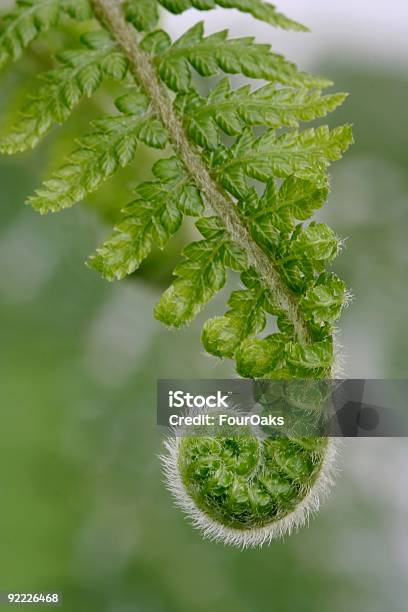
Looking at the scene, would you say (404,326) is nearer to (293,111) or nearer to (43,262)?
(43,262)

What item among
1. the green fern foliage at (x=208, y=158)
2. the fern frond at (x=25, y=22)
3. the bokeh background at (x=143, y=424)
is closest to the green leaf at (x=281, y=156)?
the green fern foliage at (x=208, y=158)

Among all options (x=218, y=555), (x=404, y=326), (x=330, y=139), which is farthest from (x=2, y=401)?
(x=330, y=139)

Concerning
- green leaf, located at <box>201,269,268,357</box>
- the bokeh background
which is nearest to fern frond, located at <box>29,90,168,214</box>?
green leaf, located at <box>201,269,268,357</box>

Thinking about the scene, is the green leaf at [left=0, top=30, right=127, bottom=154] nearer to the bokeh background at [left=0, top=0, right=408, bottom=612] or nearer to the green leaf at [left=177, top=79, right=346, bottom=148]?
the green leaf at [left=177, top=79, right=346, bottom=148]

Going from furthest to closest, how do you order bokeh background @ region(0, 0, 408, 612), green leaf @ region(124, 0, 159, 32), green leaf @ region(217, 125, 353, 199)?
bokeh background @ region(0, 0, 408, 612) < green leaf @ region(124, 0, 159, 32) < green leaf @ region(217, 125, 353, 199)

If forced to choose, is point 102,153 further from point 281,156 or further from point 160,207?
point 281,156

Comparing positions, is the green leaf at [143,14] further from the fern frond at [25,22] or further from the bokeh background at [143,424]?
the bokeh background at [143,424]

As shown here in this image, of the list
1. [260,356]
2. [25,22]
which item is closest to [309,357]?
[260,356]
